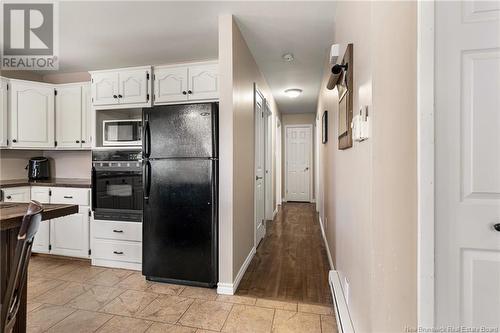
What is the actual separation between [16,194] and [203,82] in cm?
250

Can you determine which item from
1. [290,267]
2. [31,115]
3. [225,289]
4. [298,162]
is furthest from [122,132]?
[298,162]

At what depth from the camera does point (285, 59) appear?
3.19m

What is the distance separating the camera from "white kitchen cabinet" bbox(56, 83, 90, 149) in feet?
10.8

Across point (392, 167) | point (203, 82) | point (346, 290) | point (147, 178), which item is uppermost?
point (203, 82)

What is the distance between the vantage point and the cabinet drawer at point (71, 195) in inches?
117

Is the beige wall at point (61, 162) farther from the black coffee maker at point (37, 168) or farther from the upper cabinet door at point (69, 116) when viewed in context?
the upper cabinet door at point (69, 116)

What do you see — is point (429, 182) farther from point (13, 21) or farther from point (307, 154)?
point (307, 154)

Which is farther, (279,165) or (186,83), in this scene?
(279,165)

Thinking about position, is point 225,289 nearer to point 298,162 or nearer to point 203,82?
point 203,82

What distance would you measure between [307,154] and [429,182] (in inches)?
240

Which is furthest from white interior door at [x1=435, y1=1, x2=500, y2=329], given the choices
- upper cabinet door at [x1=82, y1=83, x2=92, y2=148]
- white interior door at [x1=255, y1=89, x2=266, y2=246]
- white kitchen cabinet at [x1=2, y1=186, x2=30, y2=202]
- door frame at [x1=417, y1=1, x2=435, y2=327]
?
white kitchen cabinet at [x1=2, y1=186, x2=30, y2=202]

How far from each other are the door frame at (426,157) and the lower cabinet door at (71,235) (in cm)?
322

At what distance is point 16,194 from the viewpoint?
2949 mm

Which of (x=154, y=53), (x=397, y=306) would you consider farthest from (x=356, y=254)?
(x=154, y=53)
